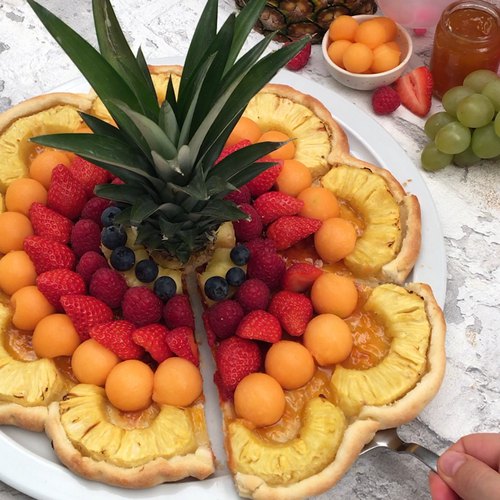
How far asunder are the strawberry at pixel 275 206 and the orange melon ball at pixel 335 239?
0.31 feet

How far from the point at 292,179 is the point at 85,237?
0.59 meters

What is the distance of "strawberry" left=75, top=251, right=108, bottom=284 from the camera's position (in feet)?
5.69

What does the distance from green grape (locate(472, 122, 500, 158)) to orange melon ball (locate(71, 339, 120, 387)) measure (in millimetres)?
1233

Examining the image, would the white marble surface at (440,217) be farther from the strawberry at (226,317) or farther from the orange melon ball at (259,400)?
the strawberry at (226,317)

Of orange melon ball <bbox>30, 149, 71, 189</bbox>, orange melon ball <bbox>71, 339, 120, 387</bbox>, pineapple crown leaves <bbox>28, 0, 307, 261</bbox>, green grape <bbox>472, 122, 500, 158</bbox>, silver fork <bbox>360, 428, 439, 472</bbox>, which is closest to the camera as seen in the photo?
pineapple crown leaves <bbox>28, 0, 307, 261</bbox>

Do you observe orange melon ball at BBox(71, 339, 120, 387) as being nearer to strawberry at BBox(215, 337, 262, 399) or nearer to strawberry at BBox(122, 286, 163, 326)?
strawberry at BBox(122, 286, 163, 326)

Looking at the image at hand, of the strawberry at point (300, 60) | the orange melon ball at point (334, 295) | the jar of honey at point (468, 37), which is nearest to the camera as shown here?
the orange melon ball at point (334, 295)

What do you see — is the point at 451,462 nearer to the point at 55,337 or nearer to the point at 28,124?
the point at 55,337

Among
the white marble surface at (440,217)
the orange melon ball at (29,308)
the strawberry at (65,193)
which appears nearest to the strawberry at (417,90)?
the white marble surface at (440,217)

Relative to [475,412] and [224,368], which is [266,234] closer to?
[224,368]

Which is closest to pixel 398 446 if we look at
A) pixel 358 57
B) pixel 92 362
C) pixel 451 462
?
pixel 451 462

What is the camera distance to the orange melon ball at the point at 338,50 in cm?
230

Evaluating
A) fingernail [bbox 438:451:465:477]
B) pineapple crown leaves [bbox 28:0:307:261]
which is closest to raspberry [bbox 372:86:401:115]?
pineapple crown leaves [bbox 28:0:307:261]

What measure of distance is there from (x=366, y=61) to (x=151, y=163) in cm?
104
